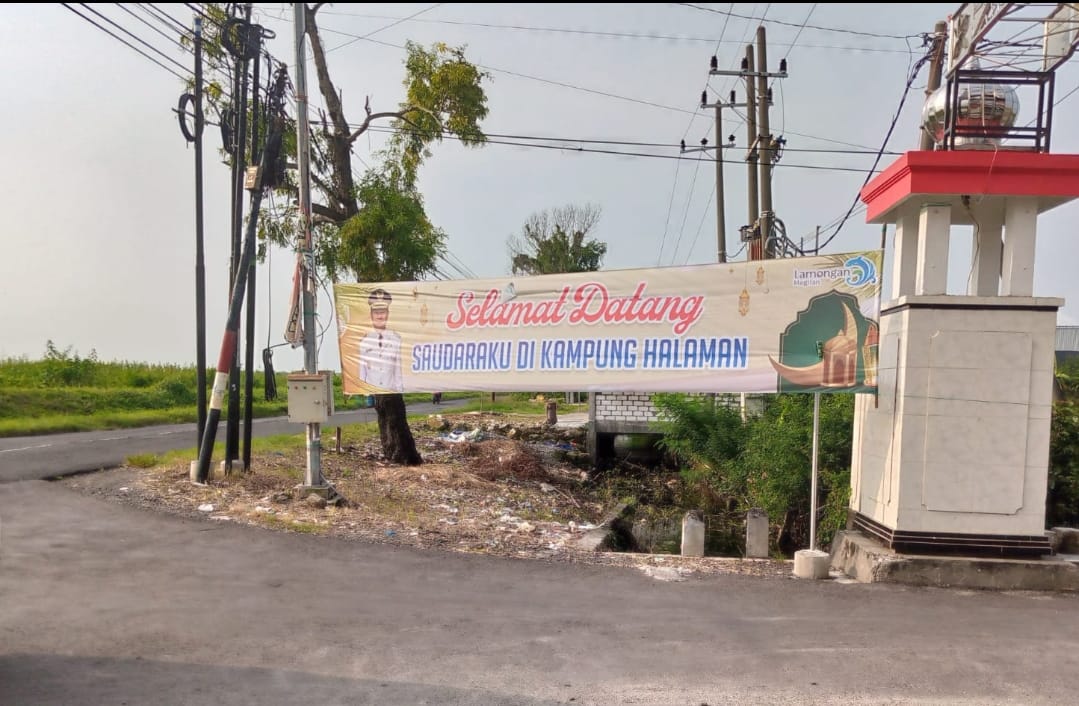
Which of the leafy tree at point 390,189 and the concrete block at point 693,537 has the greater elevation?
the leafy tree at point 390,189

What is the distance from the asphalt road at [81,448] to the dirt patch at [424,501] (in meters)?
0.98

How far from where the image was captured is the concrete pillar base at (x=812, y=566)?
661 centimetres

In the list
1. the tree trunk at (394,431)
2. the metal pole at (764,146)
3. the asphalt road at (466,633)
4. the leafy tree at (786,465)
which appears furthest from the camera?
the metal pole at (764,146)

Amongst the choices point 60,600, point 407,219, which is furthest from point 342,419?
point 60,600

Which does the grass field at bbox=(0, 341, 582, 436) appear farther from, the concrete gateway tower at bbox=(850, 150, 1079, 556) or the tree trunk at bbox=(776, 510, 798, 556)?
the concrete gateway tower at bbox=(850, 150, 1079, 556)

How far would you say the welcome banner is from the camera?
7.19m

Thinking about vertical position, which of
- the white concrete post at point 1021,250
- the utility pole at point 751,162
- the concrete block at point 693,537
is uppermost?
the utility pole at point 751,162

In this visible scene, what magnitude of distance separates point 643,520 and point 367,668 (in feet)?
26.4

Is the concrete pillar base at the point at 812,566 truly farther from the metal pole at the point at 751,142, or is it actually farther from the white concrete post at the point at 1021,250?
the metal pole at the point at 751,142

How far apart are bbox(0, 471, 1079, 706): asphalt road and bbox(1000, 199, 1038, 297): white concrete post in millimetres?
2629

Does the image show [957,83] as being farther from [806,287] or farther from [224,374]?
[224,374]

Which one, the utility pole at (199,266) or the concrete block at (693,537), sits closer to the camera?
the concrete block at (693,537)

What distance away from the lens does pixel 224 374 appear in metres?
9.70

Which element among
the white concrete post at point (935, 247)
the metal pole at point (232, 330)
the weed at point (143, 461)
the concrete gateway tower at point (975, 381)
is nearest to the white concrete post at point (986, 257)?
the concrete gateway tower at point (975, 381)
